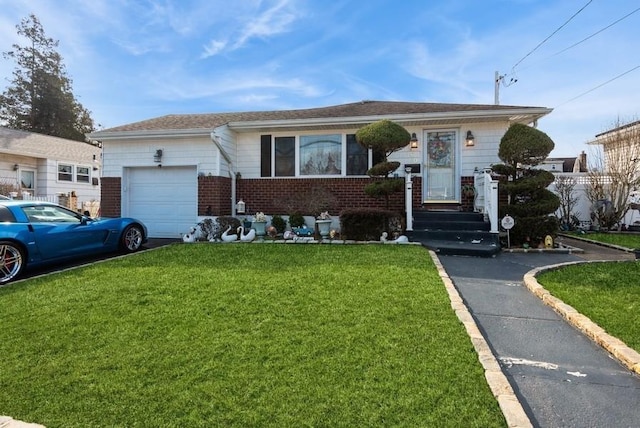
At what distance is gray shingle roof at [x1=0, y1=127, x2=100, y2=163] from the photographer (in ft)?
54.6

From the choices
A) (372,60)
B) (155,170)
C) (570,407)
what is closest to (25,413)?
(570,407)

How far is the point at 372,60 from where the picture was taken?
14.4 m

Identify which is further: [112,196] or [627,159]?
[627,159]

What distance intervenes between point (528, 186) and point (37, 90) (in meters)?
38.7

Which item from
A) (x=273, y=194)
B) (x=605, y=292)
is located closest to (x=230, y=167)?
(x=273, y=194)

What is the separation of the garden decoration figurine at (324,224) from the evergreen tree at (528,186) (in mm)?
4239

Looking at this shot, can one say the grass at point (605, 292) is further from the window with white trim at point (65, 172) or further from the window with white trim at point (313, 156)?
the window with white trim at point (65, 172)

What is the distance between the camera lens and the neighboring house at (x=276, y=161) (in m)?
9.91

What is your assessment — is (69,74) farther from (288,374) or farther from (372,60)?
(288,374)

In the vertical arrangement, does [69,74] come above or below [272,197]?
above

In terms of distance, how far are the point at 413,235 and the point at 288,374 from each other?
662 centimetres

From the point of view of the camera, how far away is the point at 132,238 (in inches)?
319

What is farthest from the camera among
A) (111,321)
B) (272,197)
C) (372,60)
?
(372,60)

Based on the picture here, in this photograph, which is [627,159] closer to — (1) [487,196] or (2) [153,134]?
(1) [487,196]
